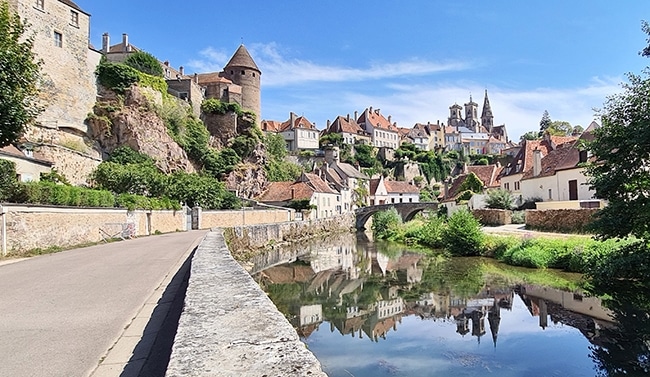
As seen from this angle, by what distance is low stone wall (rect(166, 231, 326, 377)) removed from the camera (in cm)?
263

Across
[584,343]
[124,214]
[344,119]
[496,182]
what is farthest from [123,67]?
[344,119]

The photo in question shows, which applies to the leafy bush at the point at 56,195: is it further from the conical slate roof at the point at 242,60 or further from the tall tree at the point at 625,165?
the conical slate roof at the point at 242,60

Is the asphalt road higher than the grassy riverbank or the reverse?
higher

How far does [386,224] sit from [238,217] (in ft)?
54.3

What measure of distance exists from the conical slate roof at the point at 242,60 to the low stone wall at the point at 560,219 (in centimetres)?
4539

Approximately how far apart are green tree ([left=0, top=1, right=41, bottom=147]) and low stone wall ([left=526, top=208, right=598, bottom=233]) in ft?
79.6

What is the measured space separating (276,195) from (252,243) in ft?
79.2

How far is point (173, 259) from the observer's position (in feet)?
45.6

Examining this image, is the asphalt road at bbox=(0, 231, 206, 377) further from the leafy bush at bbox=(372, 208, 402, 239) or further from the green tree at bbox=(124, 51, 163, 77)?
the green tree at bbox=(124, 51, 163, 77)

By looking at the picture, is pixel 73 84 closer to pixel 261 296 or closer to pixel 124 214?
pixel 124 214

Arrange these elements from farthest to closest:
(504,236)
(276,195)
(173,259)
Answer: (276,195)
(504,236)
(173,259)

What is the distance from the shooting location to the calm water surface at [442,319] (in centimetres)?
923

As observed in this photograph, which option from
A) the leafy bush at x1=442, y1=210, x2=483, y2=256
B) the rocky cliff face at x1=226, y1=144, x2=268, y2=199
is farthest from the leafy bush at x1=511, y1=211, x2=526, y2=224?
the rocky cliff face at x1=226, y1=144, x2=268, y2=199

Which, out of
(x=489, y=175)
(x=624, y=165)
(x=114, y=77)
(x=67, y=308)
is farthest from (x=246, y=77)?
(x=67, y=308)
